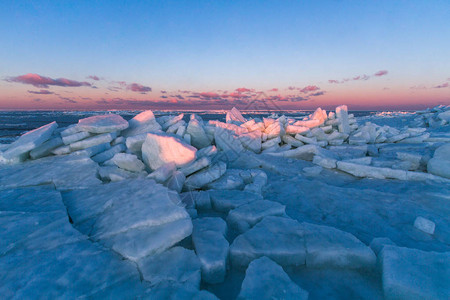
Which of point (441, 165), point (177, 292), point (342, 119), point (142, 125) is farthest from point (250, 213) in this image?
point (342, 119)

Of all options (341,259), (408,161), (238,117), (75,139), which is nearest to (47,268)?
(341,259)

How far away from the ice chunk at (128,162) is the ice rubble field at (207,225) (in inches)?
0.9

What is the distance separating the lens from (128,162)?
3654mm

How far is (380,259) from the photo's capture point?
163 cm

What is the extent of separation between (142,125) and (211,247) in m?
4.76

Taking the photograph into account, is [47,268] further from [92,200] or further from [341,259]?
[341,259]

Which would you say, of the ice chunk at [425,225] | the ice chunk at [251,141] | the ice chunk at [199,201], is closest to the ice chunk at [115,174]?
the ice chunk at [199,201]

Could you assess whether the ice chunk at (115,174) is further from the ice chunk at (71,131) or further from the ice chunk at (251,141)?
the ice chunk at (251,141)

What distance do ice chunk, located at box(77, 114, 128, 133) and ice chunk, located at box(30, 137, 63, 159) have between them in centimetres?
56

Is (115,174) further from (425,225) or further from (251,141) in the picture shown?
(425,225)

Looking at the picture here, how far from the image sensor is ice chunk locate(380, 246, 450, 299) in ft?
4.25

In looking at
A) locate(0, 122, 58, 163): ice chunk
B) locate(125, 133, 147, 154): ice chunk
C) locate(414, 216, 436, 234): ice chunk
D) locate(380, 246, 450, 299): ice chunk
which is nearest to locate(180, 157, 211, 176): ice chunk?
locate(125, 133, 147, 154): ice chunk

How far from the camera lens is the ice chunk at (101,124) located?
470 cm

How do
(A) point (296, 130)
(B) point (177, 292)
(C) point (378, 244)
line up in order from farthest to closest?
(A) point (296, 130) → (C) point (378, 244) → (B) point (177, 292)
